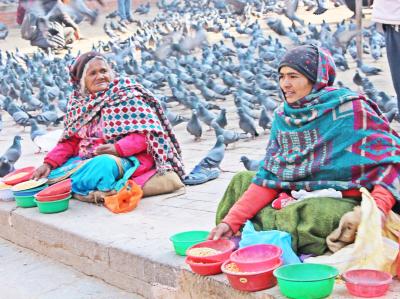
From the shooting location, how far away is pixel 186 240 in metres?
3.66

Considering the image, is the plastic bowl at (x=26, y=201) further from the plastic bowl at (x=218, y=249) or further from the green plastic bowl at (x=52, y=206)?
the plastic bowl at (x=218, y=249)

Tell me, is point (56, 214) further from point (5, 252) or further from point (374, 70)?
point (374, 70)

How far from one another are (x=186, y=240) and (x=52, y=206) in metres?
1.51

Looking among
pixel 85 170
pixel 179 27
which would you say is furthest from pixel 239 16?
pixel 85 170

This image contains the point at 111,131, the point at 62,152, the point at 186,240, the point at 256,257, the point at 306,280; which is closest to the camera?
the point at 306,280

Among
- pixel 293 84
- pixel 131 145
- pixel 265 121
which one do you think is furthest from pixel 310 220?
pixel 265 121

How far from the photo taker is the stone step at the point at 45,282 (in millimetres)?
4055

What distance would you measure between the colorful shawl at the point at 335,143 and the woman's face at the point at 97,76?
76.8 inches

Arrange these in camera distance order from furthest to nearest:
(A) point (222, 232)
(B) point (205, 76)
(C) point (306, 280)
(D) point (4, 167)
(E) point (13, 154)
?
(B) point (205, 76)
(E) point (13, 154)
(D) point (4, 167)
(A) point (222, 232)
(C) point (306, 280)

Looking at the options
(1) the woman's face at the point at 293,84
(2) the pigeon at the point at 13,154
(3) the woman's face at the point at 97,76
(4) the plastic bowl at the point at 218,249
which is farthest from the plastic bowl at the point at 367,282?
(2) the pigeon at the point at 13,154

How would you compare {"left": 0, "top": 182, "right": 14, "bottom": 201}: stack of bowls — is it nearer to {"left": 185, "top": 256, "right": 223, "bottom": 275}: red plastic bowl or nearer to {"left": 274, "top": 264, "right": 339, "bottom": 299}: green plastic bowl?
{"left": 185, "top": 256, "right": 223, "bottom": 275}: red plastic bowl

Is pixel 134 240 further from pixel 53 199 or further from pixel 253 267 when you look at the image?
pixel 253 267

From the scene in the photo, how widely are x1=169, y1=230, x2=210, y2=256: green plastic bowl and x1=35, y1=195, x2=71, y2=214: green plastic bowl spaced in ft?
4.63

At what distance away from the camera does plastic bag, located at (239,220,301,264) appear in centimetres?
316
